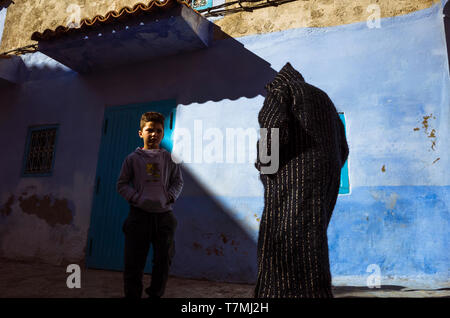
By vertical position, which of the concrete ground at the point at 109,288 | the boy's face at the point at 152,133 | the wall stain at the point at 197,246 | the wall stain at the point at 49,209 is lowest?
the concrete ground at the point at 109,288

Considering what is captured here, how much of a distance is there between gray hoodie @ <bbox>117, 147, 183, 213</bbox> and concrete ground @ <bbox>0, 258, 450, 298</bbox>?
130cm

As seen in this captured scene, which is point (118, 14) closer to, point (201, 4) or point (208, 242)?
point (201, 4)

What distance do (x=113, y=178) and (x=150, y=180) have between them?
286 cm

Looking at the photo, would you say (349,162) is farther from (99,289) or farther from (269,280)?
(99,289)

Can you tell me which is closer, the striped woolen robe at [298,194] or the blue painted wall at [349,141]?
the striped woolen robe at [298,194]

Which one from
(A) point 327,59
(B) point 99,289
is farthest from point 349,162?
(B) point 99,289

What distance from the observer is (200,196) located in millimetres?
4566

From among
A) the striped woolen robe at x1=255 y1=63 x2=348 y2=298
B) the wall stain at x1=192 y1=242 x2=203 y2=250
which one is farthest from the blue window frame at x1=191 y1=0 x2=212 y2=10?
the striped woolen robe at x1=255 y1=63 x2=348 y2=298

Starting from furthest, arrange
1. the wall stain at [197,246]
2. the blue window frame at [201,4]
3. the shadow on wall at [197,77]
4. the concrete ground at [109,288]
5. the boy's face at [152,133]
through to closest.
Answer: the blue window frame at [201,4] < the shadow on wall at [197,77] < the wall stain at [197,246] < the concrete ground at [109,288] < the boy's face at [152,133]

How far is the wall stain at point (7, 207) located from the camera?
5.84 metres

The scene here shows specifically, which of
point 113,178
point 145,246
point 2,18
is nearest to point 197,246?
point 113,178

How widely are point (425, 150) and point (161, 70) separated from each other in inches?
156

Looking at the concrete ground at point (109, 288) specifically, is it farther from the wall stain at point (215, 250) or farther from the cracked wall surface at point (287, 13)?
the cracked wall surface at point (287, 13)

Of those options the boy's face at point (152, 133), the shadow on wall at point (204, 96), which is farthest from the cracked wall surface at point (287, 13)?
the boy's face at point (152, 133)
